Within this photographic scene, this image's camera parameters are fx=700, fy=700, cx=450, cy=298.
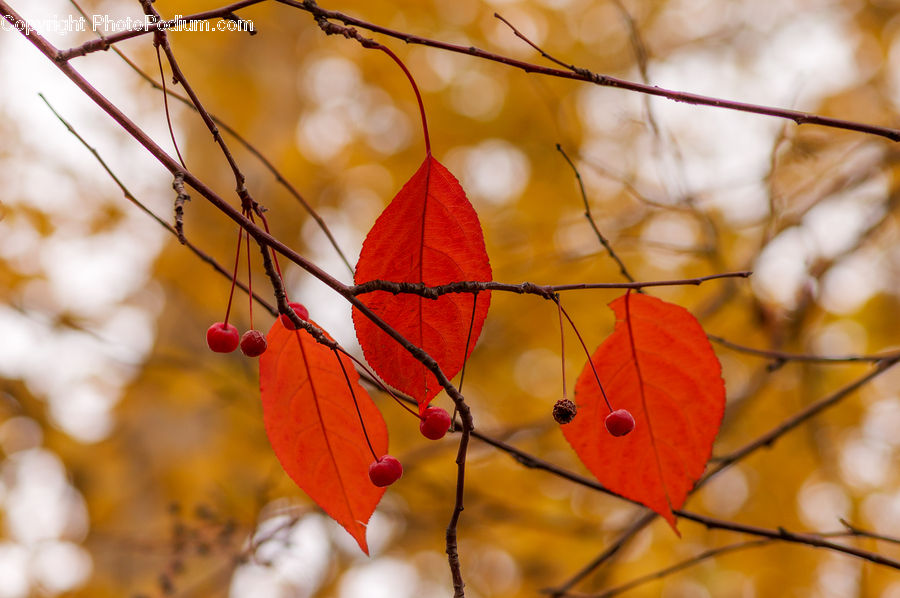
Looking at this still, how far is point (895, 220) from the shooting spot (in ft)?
9.67

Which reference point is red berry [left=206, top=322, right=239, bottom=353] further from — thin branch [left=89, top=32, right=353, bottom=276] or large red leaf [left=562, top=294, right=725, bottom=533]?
large red leaf [left=562, top=294, right=725, bottom=533]

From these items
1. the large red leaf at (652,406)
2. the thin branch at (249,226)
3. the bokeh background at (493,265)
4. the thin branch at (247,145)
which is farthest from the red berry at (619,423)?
the bokeh background at (493,265)

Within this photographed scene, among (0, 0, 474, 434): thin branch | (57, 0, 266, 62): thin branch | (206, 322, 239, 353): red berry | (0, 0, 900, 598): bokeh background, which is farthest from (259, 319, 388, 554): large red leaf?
(0, 0, 900, 598): bokeh background

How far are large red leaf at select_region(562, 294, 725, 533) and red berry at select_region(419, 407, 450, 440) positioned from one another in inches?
6.5

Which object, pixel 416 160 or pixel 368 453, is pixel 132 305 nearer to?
pixel 416 160

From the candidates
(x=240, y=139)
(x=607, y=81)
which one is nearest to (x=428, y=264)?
(x=607, y=81)

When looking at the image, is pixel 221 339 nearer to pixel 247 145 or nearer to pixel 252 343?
pixel 252 343

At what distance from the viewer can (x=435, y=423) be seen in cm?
70

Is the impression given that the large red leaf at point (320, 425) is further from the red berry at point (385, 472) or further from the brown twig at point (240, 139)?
the brown twig at point (240, 139)

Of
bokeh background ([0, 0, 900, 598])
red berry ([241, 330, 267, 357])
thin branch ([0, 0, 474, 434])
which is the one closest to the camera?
thin branch ([0, 0, 474, 434])

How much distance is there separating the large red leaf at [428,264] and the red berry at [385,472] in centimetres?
7

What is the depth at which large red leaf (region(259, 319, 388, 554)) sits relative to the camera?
30.1 inches

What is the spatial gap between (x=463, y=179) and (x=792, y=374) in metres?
1.61

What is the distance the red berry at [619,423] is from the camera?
2.40 ft
